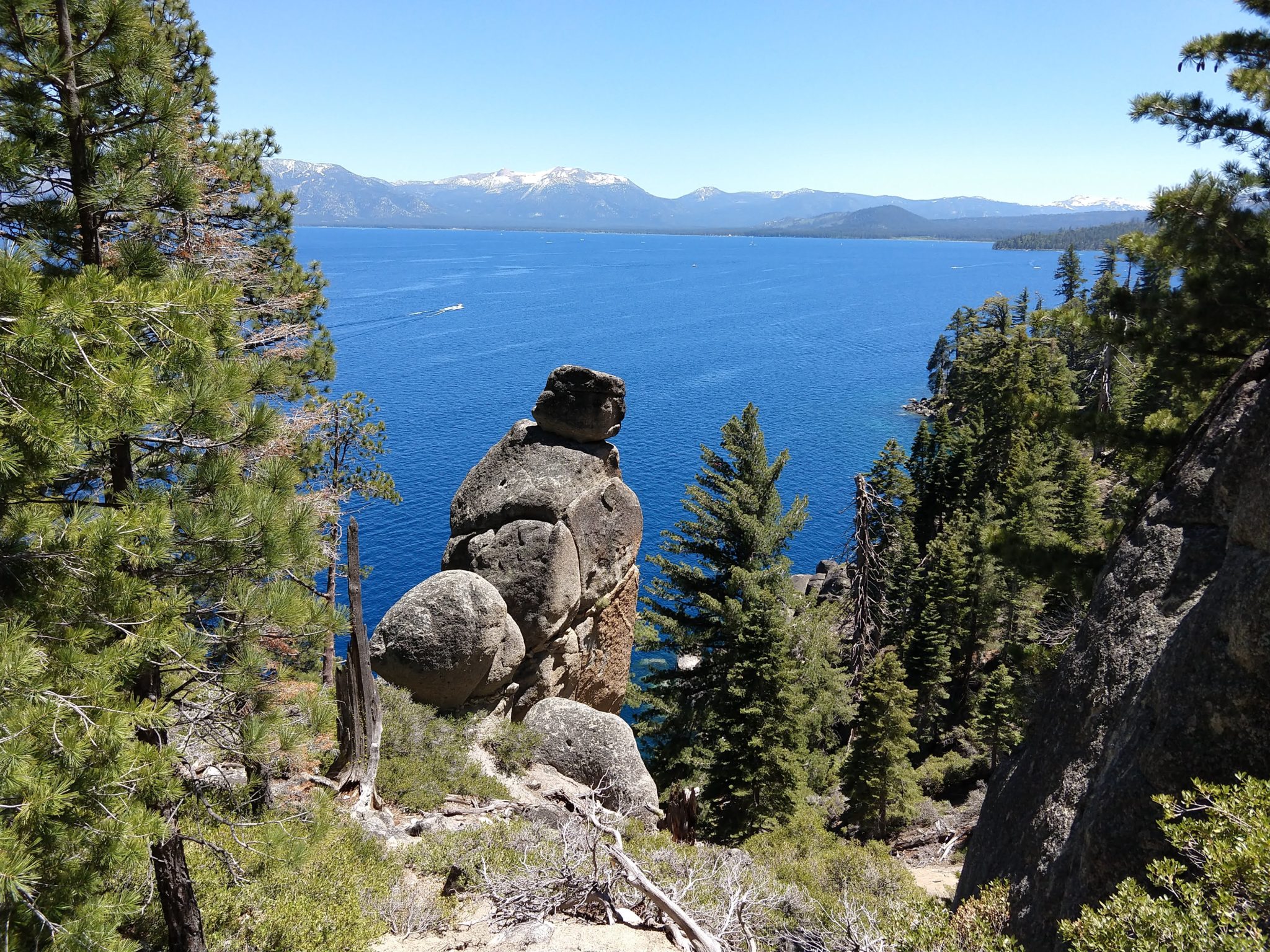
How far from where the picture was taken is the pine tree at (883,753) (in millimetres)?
24406

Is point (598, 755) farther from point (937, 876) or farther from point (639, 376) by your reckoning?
point (639, 376)

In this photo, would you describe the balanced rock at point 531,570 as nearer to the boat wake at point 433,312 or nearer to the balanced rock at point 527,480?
the balanced rock at point 527,480

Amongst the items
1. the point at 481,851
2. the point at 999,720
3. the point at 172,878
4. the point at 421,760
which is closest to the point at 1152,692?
the point at 481,851

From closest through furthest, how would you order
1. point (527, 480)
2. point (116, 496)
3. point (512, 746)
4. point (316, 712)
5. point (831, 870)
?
point (116, 496) → point (316, 712) → point (831, 870) → point (512, 746) → point (527, 480)

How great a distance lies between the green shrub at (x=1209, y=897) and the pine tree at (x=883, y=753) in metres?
19.7

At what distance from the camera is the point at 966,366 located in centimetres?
6047

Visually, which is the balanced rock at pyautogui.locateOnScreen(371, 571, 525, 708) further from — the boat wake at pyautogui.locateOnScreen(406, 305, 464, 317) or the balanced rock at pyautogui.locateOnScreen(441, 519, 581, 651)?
the boat wake at pyautogui.locateOnScreen(406, 305, 464, 317)

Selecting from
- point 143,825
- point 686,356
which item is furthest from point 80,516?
point 686,356

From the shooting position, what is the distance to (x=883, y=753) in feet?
80.5

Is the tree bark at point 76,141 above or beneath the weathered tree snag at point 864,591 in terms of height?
above

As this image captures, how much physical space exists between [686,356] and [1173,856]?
308 feet

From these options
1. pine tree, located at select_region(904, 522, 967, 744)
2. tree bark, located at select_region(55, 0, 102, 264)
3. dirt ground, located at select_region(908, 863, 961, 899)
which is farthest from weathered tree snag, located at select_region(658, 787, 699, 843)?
pine tree, located at select_region(904, 522, 967, 744)

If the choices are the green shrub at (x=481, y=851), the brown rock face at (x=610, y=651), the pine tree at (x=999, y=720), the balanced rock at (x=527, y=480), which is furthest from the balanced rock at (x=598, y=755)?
the pine tree at (x=999, y=720)

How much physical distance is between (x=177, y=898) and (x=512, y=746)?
10922 mm
